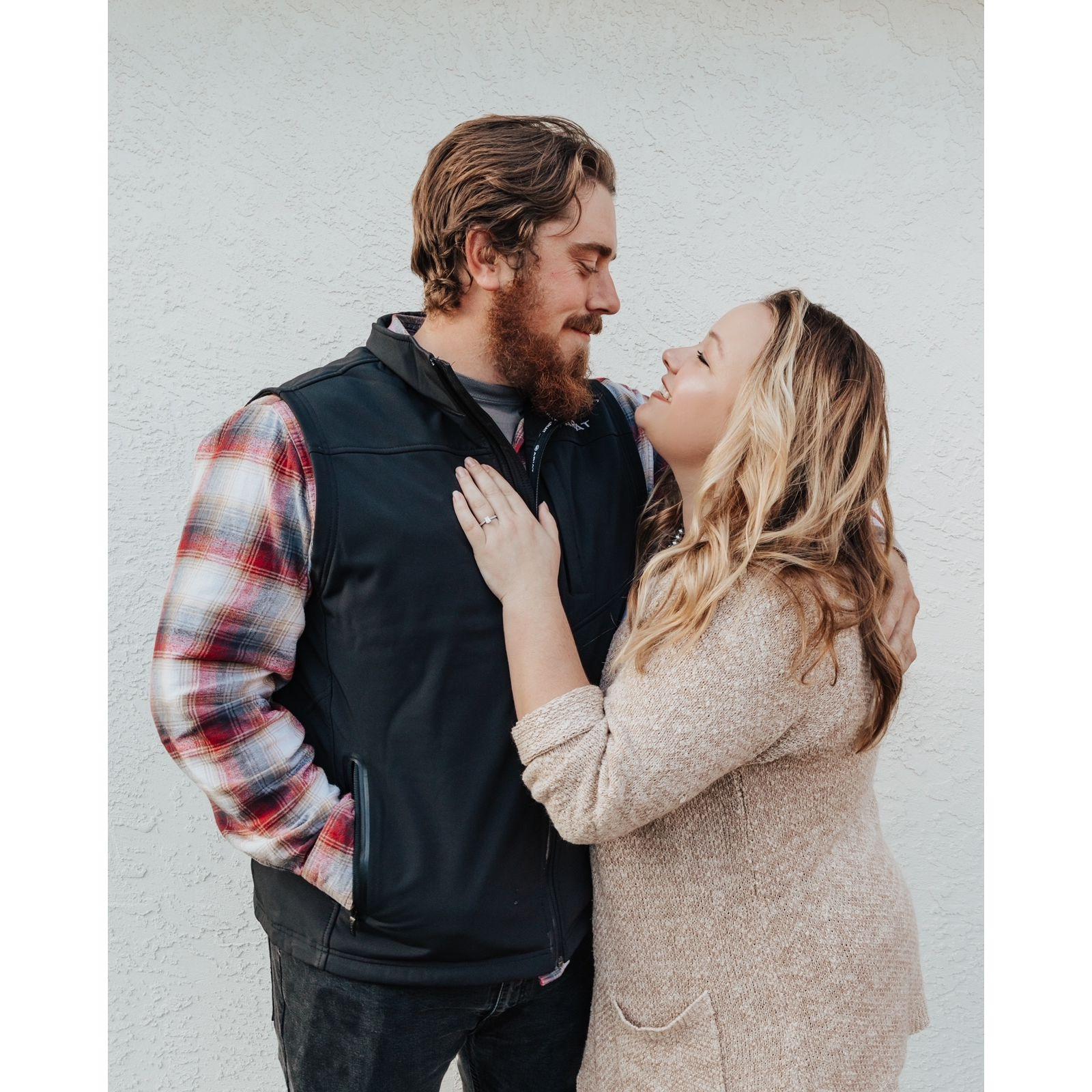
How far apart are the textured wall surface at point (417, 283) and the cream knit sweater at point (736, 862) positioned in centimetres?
122

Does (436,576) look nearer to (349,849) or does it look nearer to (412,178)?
(349,849)

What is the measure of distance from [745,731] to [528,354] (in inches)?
32.4

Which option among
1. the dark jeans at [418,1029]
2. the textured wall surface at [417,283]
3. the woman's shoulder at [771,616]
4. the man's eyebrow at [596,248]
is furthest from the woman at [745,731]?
the textured wall surface at [417,283]

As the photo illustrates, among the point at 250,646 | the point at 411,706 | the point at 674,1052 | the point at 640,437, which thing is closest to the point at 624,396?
the point at 640,437

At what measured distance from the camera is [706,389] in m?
1.69

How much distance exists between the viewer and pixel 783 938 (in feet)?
5.20

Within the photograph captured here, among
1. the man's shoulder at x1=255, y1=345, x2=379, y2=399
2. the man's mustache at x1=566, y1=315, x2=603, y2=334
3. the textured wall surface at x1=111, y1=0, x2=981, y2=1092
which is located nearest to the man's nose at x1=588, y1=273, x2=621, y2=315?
the man's mustache at x1=566, y1=315, x2=603, y2=334

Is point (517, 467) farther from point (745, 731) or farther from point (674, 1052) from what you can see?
point (674, 1052)

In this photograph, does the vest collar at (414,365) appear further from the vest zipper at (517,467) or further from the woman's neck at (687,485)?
the woman's neck at (687,485)

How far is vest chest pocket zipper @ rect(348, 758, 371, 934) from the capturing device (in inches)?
60.2

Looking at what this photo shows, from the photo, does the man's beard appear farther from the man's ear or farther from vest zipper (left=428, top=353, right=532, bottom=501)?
vest zipper (left=428, top=353, right=532, bottom=501)

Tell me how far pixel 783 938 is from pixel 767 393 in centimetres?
93

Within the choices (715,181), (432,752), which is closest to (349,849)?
(432,752)

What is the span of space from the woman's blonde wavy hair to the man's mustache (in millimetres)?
379
